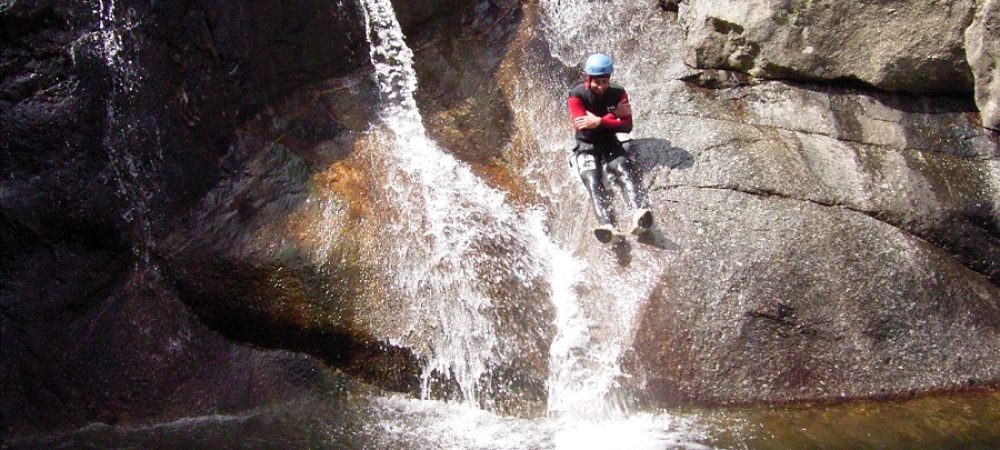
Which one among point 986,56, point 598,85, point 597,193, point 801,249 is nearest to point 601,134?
point 598,85

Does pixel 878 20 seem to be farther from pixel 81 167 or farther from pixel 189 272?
pixel 81 167

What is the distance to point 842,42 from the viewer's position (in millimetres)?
8023

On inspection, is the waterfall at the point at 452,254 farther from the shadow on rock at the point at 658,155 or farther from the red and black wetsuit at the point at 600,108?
the shadow on rock at the point at 658,155

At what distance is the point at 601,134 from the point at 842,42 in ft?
9.32

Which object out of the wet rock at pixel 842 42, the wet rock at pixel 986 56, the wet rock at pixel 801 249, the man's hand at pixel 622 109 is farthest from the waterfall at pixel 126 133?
the wet rock at pixel 986 56

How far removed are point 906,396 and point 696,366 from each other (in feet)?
5.61

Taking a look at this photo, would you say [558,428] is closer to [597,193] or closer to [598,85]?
[597,193]

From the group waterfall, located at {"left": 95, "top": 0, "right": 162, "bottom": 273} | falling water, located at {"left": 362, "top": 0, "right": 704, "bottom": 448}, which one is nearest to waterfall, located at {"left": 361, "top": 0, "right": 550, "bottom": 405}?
falling water, located at {"left": 362, "top": 0, "right": 704, "bottom": 448}

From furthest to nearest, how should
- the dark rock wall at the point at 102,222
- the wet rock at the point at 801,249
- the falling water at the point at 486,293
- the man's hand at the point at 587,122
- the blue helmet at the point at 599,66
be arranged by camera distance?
1. the man's hand at the point at 587,122
2. the blue helmet at the point at 599,66
3. the dark rock wall at the point at 102,222
4. the wet rock at the point at 801,249
5. the falling water at the point at 486,293

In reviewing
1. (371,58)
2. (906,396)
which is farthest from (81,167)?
(906,396)

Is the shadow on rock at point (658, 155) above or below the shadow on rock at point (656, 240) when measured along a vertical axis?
above

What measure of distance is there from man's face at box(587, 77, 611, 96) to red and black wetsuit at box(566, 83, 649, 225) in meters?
0.07

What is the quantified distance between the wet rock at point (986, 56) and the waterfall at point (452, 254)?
455 cm

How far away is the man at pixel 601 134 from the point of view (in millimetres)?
7273
